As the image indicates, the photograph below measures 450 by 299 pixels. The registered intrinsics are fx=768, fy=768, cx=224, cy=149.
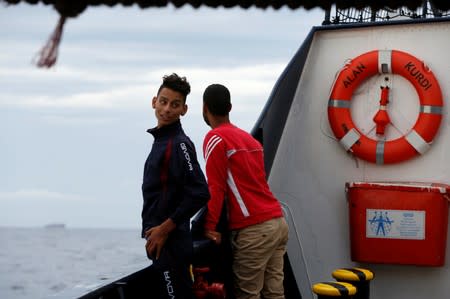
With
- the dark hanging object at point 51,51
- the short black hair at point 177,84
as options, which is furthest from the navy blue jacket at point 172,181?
the dark hanging object at point 51,51

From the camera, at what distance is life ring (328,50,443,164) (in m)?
3.98

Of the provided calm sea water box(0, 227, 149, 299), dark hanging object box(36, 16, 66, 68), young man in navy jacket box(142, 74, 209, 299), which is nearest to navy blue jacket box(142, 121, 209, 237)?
young man in navy jacket box(142, 74, 209, 299)

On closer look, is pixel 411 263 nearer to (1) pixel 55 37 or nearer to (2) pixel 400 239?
(2) pixel 400 239

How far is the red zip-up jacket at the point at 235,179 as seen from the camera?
2.93m

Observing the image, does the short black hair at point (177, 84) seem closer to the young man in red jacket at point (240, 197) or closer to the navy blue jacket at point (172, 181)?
the navy blue jacket at point (172, 181)

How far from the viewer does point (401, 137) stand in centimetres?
407

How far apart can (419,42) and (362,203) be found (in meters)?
0.92

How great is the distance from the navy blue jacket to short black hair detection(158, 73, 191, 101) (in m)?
0.12

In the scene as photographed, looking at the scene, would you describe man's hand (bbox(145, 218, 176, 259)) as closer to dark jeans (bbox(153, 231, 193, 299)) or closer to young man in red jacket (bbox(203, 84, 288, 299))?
dark jeans (bbox(153, 231, 193, 299))

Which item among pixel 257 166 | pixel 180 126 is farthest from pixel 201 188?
pixel 257 166

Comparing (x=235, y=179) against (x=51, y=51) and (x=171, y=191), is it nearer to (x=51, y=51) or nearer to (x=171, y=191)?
Result: (x=171, y=191)

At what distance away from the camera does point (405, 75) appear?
4.05 meters

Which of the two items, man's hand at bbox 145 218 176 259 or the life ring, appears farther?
the life ring

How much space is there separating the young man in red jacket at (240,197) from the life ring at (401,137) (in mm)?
1204
